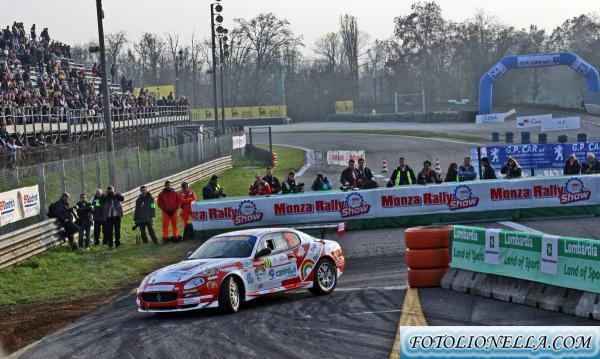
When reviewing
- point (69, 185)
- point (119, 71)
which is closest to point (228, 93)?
point (119, 71)

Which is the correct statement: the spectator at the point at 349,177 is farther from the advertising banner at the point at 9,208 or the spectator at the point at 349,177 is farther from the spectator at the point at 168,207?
the advertising banner at the point at 9,208

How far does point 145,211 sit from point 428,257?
10447 millimetres

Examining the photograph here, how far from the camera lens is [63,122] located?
35.7 meters

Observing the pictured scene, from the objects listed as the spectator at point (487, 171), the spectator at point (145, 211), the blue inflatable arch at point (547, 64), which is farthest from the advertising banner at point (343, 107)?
the spectator at point (145, 211)

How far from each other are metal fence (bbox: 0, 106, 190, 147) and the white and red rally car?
16.3 m

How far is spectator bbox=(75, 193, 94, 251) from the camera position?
2280cm

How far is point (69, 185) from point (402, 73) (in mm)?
94128

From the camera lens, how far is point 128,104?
47.3 metres

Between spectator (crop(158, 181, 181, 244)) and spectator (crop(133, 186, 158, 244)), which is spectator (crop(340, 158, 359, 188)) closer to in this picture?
spectator (crop(158, 181, 181, 244))

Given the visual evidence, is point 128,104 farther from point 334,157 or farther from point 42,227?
point 42,227

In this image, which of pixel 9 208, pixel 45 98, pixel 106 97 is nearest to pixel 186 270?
pixel 9 208

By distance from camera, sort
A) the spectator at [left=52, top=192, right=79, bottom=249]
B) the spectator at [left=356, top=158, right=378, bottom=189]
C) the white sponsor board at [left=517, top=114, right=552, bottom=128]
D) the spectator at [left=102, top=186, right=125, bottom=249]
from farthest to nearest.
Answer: the white sponsor board at [left=517, top=114, right=552, bottom=128] → the spectator at [left=356, top=158, right=378, bottom=189] → the spectator at [left=102, top=186, right=125, bottom=249] → the spectator at [left=52, top=192, right=79, bottom=249]

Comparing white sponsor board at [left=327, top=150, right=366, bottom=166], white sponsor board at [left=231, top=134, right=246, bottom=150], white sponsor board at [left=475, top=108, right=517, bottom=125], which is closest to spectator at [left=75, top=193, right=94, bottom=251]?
white sponsor board at [left=327, top=150, right=366, bottom=166]

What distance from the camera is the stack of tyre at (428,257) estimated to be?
604 inches
